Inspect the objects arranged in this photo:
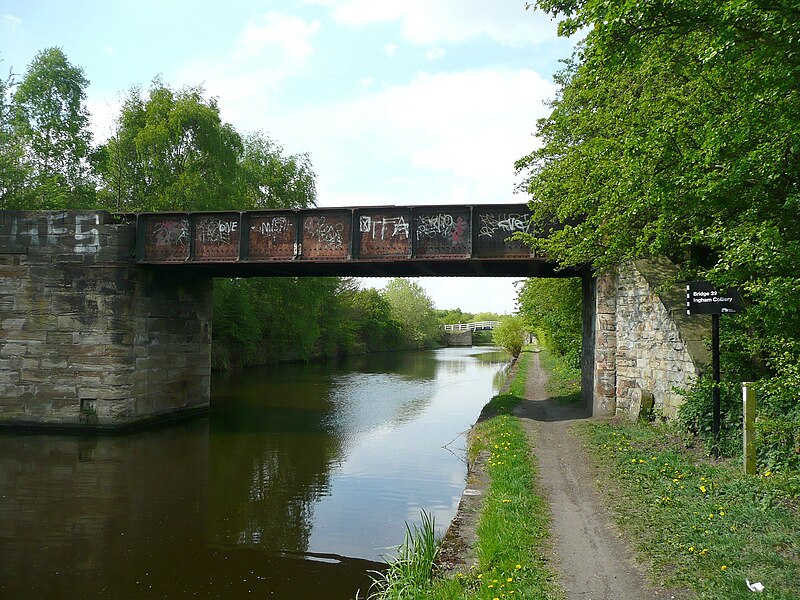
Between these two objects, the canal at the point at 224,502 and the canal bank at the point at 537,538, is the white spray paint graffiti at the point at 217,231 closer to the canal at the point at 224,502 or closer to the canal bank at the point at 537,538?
the canal at the point at 224,502

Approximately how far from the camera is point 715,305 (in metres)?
8.13

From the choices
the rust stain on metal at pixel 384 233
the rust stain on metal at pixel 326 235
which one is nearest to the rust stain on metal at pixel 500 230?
the rust stain on metal at pixel 384 233

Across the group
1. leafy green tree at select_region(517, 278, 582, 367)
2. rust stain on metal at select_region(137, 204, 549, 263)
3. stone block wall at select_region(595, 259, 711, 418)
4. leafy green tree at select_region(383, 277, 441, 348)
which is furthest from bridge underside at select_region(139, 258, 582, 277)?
leafy green tree at select_region(383, 277, 441, 348)

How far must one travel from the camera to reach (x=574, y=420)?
1286 centimetres

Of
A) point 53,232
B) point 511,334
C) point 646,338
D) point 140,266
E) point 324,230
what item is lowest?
point 511,334

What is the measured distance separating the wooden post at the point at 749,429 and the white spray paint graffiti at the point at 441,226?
289 inches

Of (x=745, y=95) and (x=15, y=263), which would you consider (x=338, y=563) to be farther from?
(x=15, y=263)

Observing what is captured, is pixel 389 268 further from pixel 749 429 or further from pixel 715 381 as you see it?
pixel 749 429

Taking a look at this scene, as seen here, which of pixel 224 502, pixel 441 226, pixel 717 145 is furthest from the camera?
pixel 441 226

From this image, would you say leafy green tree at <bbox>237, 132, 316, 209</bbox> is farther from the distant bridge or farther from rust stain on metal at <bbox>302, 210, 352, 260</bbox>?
the distant bridge

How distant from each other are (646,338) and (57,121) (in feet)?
85.2

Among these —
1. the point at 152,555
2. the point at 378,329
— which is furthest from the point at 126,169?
the point at 378,329

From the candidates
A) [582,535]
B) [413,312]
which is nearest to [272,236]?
[582,535]

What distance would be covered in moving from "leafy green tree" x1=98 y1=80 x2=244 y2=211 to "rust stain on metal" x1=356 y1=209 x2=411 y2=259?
42.6 feet
